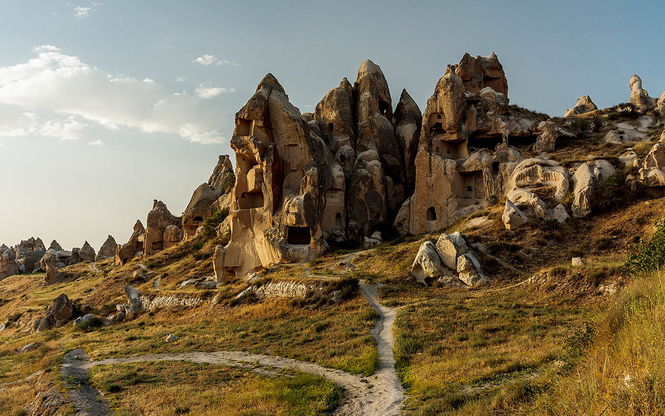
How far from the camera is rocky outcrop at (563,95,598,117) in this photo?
175 feet

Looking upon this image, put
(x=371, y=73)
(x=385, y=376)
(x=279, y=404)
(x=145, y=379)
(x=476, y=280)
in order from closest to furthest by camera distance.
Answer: (x=279, y=404) → (x=385, y=376) → (x=145, y=379) → (x=476, y=280) → (x=371, y=73)

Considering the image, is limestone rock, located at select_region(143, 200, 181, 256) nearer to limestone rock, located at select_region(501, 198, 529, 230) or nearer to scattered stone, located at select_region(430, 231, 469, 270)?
scattered stone, located at select_region(430, 231, 469, 270)

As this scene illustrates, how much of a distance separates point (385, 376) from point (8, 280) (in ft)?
200

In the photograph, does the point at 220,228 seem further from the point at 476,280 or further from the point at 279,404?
the point at 279,404

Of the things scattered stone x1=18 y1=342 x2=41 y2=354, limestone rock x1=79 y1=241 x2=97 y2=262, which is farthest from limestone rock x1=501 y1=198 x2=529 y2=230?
limestone rock x1=79 y1=241 x2=97 y2=262

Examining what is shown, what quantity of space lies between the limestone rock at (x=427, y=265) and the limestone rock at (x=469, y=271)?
0.90 meters

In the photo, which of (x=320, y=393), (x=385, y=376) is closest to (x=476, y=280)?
(x=385, y=376)

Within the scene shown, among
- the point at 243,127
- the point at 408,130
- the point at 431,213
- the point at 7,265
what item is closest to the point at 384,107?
the point at 408,130

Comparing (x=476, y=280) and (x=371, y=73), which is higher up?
(x=371, y=73)

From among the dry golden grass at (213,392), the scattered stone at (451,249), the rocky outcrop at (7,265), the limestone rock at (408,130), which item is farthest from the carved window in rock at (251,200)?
the rocky outcrop at (7,265)

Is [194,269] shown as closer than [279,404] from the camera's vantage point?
No

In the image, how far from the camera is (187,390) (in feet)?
34.2

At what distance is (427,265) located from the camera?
20.3 meters

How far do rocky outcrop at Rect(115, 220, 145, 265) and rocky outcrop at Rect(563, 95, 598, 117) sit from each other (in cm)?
5396
